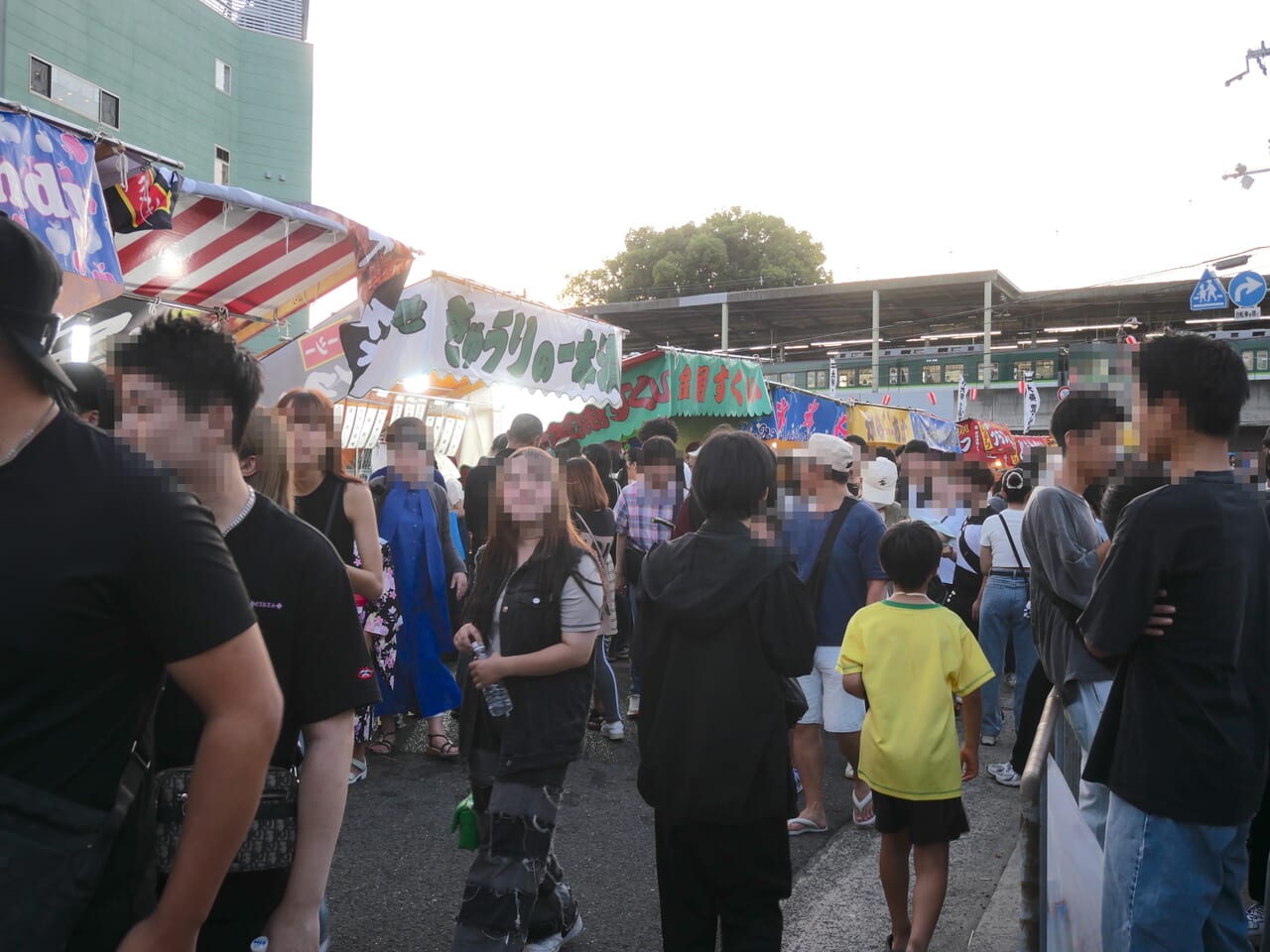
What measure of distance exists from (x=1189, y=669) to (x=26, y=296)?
2527 mm

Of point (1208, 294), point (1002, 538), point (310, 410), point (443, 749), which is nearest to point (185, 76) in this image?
point (443, 749)

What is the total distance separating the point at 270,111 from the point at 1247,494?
2231 centimetres

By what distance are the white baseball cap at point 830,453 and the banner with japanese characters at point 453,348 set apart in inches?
127

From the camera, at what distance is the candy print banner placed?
12.9 ft

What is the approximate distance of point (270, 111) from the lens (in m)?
20.5

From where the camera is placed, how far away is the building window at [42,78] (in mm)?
15445

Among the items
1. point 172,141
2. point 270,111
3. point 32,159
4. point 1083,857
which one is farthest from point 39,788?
point 270,111

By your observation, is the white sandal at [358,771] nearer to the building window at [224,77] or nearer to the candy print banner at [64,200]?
the candy print banner at [64,200]

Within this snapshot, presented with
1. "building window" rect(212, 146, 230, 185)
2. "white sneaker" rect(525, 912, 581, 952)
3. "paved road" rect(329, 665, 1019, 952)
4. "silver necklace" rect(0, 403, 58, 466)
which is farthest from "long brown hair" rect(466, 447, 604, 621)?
"building window" rect(212, 146, 230, 185)

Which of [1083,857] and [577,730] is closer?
[1083,857]

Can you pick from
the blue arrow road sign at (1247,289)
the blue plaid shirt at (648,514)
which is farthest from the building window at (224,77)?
the blue arrow road sign at (1247,289)

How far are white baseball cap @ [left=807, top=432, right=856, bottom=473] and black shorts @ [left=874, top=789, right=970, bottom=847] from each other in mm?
1849

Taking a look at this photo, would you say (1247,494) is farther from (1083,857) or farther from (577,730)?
(577,730)

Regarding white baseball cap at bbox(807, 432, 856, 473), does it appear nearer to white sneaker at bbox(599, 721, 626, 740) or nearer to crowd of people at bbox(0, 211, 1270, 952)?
crowd of people at bbox(0, 211, 1270, 952)
